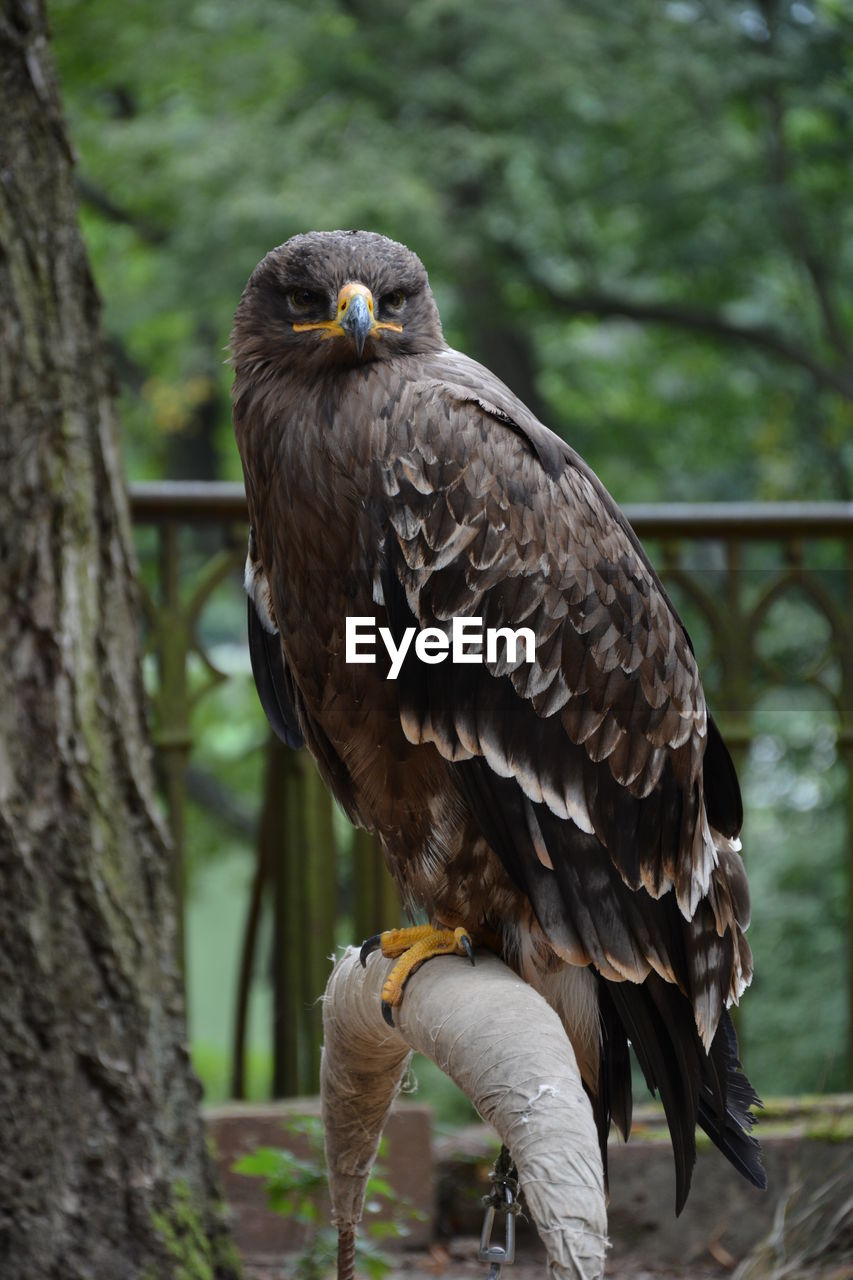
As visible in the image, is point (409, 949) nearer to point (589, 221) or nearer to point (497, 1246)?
point (497, 1246)

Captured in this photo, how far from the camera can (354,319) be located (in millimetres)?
1554

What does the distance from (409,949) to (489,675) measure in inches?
15.0

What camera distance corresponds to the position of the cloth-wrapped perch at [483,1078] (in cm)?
133

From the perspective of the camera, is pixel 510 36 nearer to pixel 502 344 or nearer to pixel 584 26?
pixel 584 26

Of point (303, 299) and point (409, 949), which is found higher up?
point (303, 299)

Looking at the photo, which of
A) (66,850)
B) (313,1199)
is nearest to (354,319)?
(66,850)

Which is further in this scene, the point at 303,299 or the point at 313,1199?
the point at 313,1199

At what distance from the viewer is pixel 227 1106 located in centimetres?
315

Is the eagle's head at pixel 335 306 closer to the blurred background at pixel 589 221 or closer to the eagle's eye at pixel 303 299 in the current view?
the eagle's eye at pixel 303 299

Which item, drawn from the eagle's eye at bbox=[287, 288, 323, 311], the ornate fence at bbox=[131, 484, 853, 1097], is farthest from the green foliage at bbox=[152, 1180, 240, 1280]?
A: the eagle's eye at bbox=[287, 288, 323, 311]

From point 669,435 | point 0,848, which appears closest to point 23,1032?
point 0,848

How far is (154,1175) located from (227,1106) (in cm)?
68

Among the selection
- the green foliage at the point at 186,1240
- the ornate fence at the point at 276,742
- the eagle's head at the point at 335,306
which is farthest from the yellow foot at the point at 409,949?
the ornate fence at the point at 276,742

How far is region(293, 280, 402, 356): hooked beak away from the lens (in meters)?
1.55
